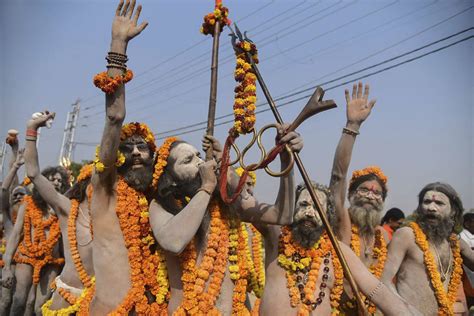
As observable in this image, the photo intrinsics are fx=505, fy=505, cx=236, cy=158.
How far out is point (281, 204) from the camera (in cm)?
334

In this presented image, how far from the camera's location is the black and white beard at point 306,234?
363 centimetres

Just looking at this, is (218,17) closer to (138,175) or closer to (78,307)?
(138,175)

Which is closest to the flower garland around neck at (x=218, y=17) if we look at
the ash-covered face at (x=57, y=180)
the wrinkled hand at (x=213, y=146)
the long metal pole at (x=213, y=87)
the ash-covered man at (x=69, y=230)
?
the long metal pole at (x=213, y=87)

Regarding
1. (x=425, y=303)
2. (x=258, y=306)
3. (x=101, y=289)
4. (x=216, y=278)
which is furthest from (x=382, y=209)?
(x=101, y=289)

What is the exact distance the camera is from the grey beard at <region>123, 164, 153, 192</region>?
3594mm

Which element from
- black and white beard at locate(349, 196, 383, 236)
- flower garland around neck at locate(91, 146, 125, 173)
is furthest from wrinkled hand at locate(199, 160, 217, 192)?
black and white beard at locate(349, 196, 383, 236)

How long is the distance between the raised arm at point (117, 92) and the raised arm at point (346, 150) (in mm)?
1811

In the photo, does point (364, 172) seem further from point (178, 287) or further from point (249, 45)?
point (178, 287)

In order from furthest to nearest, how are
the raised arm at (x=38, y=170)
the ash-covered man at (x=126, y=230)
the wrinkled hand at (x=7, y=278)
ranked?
the wrinkled hand at (x=7, y=278), the raised arm at (x=38, y=170), the ash-covered man at (x=126, y=230)

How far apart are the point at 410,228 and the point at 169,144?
2.39 meters

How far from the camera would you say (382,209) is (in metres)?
4.77

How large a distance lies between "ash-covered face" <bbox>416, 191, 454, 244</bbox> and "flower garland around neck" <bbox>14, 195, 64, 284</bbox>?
164 inches

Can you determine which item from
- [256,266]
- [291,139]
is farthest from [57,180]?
[291,139]

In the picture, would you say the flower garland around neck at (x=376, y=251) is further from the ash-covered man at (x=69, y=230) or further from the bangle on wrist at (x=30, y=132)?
the bangle on wrist at (x=30, y=132)
